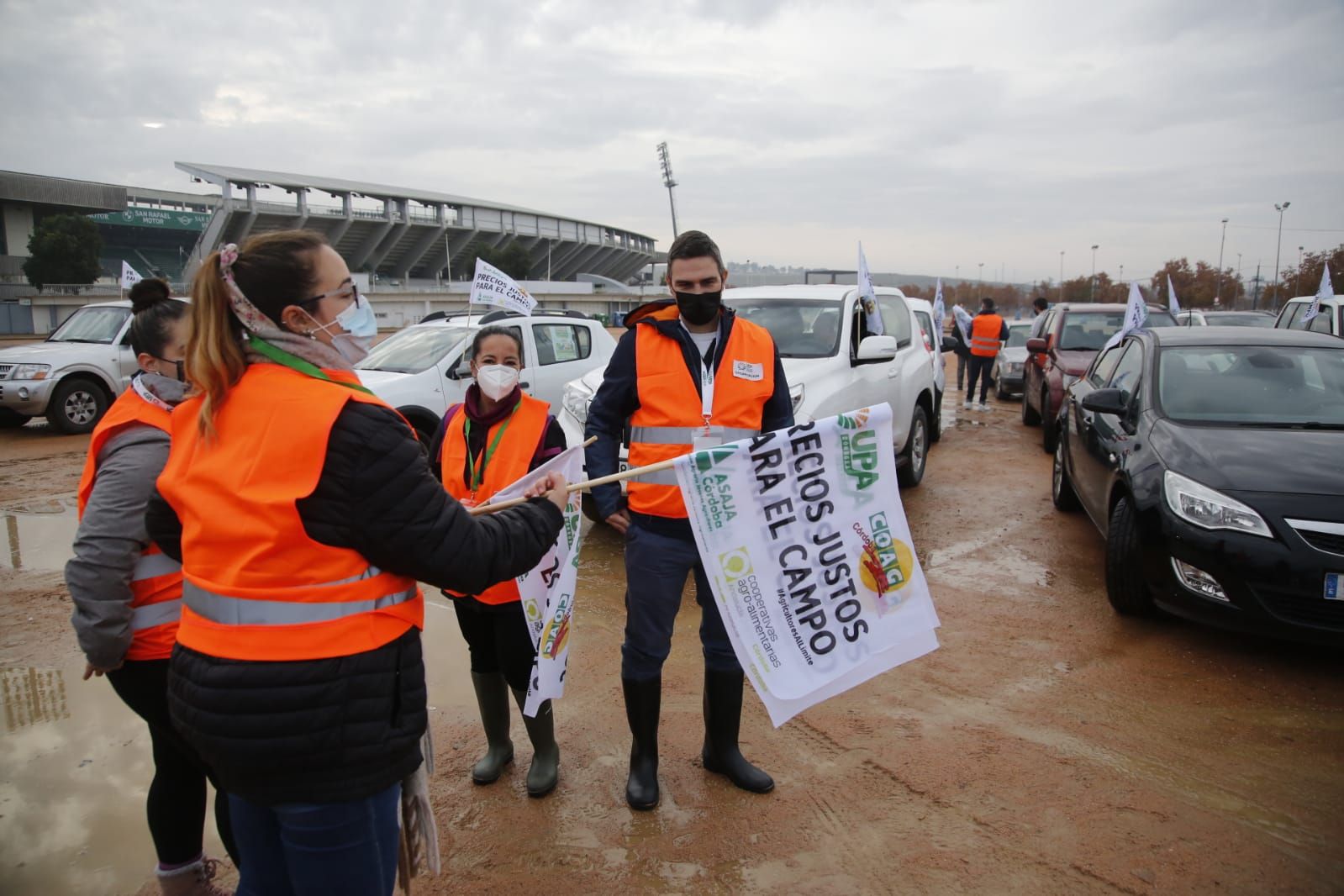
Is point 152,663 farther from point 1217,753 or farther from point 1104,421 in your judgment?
point 1104,421

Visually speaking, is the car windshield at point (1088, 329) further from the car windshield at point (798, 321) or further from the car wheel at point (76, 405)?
the car wheel at point (76, 405)

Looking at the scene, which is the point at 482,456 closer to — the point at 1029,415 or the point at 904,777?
the point at 904,777

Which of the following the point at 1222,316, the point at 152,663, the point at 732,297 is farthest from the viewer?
the point at 1222,316

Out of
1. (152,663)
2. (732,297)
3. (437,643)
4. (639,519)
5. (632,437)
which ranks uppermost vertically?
(732,297)

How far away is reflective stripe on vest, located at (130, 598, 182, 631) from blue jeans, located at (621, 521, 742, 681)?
137cm

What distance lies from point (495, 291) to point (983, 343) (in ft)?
27.9

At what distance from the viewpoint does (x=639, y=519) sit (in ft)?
9.54

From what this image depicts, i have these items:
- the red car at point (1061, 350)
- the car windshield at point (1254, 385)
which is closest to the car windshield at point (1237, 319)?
the red car at point (1061, 350)

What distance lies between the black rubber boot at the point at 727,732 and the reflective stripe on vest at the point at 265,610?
1.79 meters

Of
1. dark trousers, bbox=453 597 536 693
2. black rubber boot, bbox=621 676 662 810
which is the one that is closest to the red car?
black rubber boot, bbox=621 676 662 810

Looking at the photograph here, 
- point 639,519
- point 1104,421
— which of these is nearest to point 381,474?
point 639,519

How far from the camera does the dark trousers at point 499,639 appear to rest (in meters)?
2.99

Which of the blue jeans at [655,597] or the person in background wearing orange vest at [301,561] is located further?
the blue jeans at [655,597]

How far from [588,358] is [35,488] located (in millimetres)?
5933
